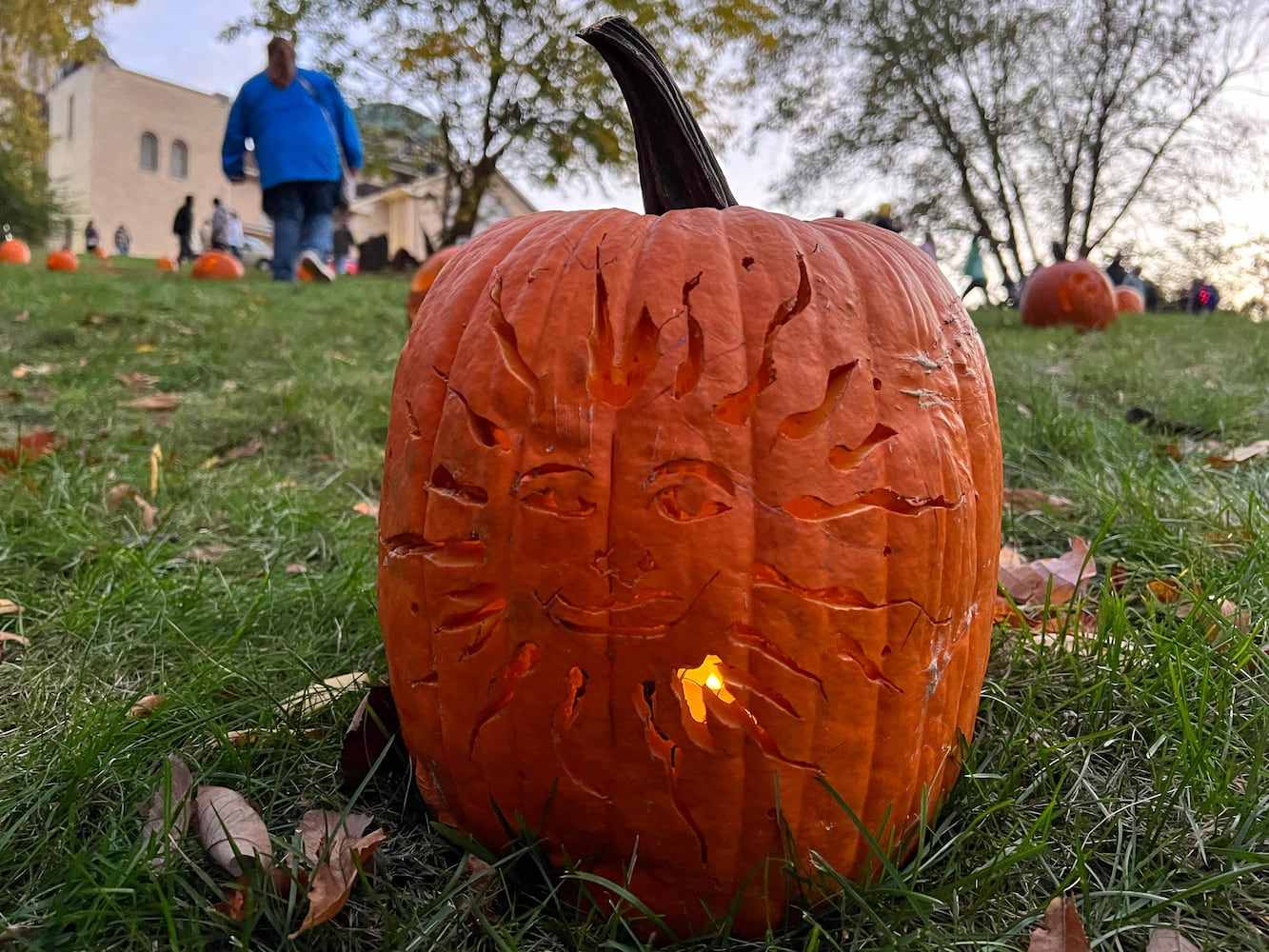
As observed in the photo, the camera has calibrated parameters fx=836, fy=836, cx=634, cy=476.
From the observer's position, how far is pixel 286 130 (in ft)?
24.2

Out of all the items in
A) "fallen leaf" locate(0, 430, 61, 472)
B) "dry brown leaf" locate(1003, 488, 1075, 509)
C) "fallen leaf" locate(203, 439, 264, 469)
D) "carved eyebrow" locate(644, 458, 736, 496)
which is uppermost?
"carved eyebrow" locate(644, 458, 736, 496)

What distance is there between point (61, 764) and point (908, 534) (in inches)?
53.7

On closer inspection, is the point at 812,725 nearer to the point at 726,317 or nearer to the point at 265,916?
the point at 726,317

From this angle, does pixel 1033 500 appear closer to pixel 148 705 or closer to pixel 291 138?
pixel 148 705

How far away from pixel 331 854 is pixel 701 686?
0.59 meters

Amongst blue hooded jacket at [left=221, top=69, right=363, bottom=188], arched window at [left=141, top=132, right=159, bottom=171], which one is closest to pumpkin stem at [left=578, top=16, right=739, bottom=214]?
blue hooded jacket at [left=221, top=69, right=363, bottom=188]

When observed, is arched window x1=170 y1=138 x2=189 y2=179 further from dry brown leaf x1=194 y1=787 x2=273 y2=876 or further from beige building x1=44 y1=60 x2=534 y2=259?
dry brown leaf x1=194 y1=787 x2=273 y2=876

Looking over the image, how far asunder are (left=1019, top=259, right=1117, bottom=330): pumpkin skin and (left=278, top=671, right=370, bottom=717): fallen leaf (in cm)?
732

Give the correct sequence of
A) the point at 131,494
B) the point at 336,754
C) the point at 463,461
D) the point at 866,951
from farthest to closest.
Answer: the point at 131,494
the point at 336,754
the point at 463,461
the point at 866,951

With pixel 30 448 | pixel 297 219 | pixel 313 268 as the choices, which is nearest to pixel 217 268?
pixel 313 268

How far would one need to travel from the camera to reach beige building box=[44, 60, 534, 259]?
35188 mm

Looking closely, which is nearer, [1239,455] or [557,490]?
[557,490]

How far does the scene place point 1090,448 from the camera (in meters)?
2.88

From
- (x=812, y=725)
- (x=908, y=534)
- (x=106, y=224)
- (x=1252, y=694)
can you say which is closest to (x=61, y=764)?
(x=812, y=725)
